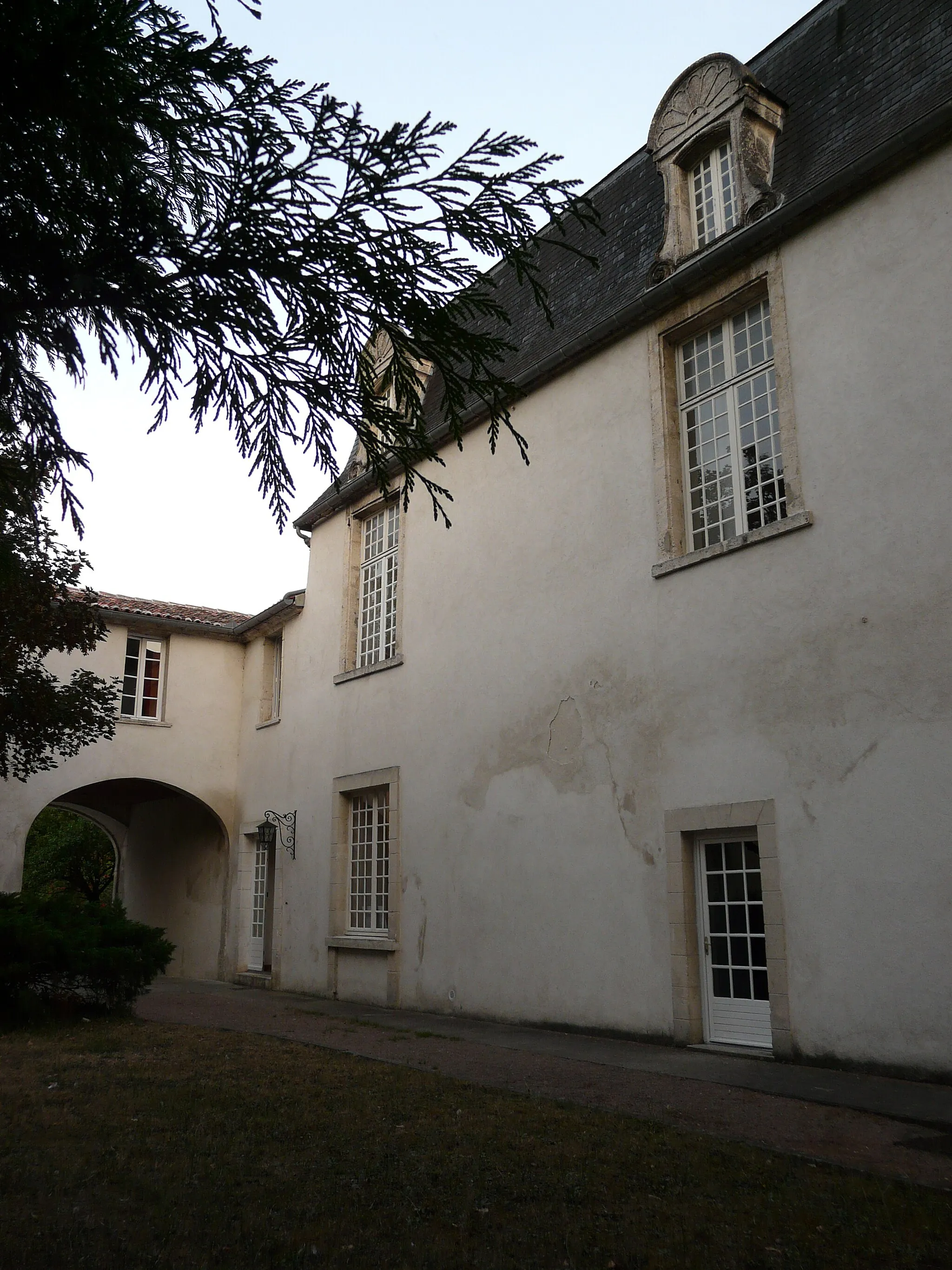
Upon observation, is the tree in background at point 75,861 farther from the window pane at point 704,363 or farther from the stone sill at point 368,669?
the window pane at point 704,363

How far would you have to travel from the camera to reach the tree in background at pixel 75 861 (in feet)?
96.8

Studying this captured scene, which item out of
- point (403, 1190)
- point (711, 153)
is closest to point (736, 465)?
point (711, 153)

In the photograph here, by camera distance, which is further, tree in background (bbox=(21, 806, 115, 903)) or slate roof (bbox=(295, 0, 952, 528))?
tree in background (bbox=(21, 806, 115, 903))

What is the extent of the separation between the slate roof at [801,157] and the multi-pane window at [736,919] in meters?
4.29

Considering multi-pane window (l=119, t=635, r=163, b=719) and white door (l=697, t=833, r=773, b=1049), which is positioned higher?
multi-pane window (l=119, t=635, r=163, b=719)

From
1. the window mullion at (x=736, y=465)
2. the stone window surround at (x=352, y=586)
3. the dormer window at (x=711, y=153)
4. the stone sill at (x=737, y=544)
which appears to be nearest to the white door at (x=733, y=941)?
the stone sill at (x=737, y=544)

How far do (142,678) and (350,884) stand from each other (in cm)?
561

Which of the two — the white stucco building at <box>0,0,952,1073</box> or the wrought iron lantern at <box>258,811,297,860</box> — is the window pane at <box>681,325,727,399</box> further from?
the wrought iron lantern at <box>258,811,297,860</box>

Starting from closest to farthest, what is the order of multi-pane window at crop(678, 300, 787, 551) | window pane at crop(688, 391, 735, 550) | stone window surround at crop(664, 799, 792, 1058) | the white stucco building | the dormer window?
1. the white stucco building
2. stone window surround at crop(664, 799, 792, 1058)
3. multi-pane window at crop(678, 300, 787, 551)
4. window pane at crop(688, 391, 735, 550)
5. the dormer window

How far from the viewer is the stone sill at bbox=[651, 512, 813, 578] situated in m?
7.98

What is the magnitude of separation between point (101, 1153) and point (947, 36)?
Answer: 904 cm

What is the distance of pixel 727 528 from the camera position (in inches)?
351

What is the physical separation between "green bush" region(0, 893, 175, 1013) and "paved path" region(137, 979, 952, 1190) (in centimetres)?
65

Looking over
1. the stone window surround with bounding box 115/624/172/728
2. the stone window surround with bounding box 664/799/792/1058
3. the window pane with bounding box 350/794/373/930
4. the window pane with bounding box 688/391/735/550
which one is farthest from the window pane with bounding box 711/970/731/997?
the stone window surround with bounding box 115/624/172/728
